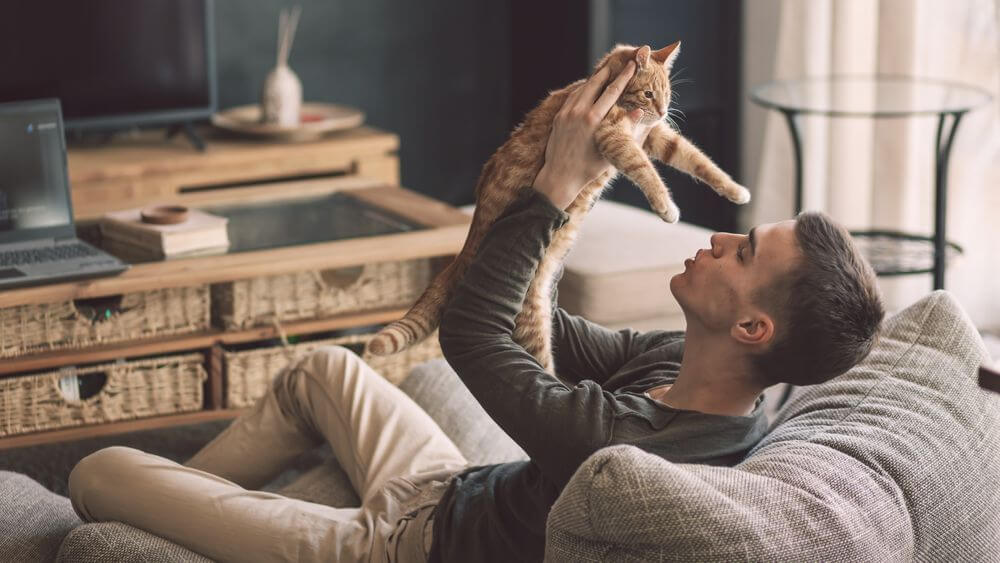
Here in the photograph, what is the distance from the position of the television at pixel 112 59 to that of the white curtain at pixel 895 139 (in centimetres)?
200

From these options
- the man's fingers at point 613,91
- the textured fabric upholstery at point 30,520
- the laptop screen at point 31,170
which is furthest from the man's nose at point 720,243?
the laptop screen at point 31,170

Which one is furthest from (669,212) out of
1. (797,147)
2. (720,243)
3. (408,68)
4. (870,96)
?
(408,68)

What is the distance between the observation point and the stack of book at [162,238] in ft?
8.25

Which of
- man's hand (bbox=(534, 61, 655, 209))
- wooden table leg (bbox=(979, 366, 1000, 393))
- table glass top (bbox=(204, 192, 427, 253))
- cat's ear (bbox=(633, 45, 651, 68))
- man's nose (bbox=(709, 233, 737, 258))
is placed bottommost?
table glass top (bbox=(204, 192, 427, 253))

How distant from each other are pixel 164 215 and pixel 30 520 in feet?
3.45

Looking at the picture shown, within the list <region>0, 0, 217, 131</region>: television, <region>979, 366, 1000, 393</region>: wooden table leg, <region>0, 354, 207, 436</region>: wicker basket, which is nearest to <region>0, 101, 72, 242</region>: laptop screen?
<region>0, 354, 207, 436</region>: wicker basket

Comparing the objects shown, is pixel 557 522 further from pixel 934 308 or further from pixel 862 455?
pixel 934 308

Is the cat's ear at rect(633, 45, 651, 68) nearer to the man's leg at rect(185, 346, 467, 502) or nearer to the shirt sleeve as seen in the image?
the shirt sleeve

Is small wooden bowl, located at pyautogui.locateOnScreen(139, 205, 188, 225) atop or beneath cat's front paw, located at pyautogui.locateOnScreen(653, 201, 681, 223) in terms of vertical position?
beneath

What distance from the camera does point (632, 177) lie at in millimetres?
1506

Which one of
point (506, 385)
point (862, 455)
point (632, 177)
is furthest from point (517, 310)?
point (862, 455)

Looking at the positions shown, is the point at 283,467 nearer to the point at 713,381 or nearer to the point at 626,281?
the point at 713,381

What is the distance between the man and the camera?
4.51ft

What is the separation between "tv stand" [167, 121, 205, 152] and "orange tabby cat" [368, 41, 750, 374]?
2436mm
